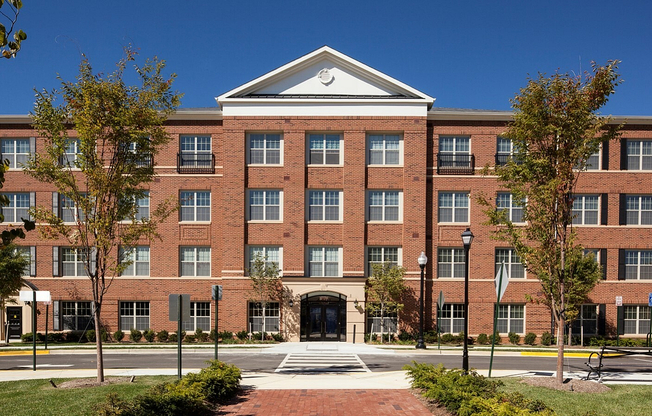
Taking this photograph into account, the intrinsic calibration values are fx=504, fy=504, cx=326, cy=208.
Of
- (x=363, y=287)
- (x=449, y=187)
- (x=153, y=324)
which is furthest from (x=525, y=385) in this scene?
(x=153, y=324)

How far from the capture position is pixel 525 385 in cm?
1443

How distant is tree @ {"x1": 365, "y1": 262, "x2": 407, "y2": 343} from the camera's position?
2833 cm

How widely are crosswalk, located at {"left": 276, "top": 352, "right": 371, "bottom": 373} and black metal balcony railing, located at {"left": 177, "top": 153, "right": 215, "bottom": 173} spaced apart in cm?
1309

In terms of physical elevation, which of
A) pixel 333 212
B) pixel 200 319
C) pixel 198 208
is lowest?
pixel 200 319

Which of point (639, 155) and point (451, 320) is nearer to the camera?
point (451, 320)

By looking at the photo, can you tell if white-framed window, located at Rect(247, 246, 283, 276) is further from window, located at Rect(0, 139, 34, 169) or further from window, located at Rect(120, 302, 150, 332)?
window, located at Rect(0, 139, 34, 169)

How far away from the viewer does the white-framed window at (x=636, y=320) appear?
30688mm

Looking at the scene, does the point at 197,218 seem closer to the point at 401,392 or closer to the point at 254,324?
the point at 254,324

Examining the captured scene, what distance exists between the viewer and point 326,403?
1220cm

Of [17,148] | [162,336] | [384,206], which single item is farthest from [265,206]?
[17,148]

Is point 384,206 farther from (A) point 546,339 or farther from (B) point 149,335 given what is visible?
(B) point 149,335

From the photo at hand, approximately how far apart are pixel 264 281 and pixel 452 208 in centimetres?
1215

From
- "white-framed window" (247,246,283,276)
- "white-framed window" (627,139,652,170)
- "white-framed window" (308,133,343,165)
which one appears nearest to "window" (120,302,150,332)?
"white-framed window" (247,246,283,276)

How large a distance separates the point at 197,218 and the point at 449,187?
15.5m
